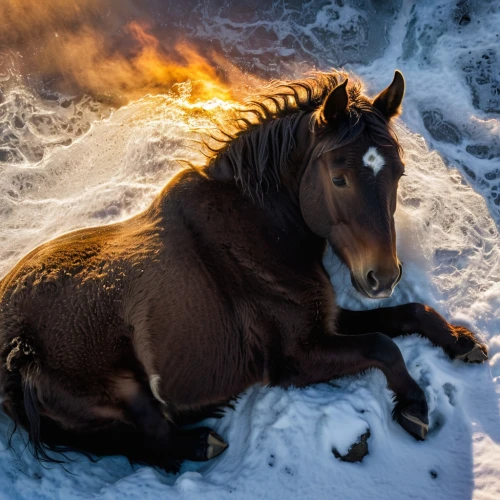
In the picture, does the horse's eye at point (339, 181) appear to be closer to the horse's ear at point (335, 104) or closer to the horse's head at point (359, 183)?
the horse's head at point (359, 183)

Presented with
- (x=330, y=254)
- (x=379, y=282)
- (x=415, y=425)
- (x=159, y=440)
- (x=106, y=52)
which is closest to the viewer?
(x=379, y=282)

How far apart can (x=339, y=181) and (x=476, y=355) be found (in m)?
1.87

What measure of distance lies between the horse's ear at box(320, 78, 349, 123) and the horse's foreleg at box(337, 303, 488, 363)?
1.77 m

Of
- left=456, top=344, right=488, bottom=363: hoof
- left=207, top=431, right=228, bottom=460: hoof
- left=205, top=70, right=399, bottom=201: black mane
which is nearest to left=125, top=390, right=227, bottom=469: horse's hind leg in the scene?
left=207, top=431, right=228, bottom=460: hoof

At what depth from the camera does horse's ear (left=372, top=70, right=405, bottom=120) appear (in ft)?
11.8

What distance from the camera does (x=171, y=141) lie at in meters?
6.31

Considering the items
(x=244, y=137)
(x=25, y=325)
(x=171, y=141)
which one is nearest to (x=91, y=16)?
(x=171, y=141)

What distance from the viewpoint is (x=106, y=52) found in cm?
826

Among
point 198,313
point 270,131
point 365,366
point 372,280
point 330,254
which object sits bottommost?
point 365,366

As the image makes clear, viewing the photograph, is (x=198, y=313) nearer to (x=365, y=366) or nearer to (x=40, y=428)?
(x=365, y=366)

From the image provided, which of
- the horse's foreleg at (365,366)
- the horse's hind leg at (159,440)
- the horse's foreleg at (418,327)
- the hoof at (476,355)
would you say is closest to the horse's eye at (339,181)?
the horse's foreleg at (365,366)

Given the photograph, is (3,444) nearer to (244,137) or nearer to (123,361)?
(123,361)

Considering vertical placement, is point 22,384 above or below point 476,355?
below

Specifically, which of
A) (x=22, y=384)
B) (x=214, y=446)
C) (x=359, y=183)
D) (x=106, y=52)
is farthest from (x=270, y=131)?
(x=106, y=52)
